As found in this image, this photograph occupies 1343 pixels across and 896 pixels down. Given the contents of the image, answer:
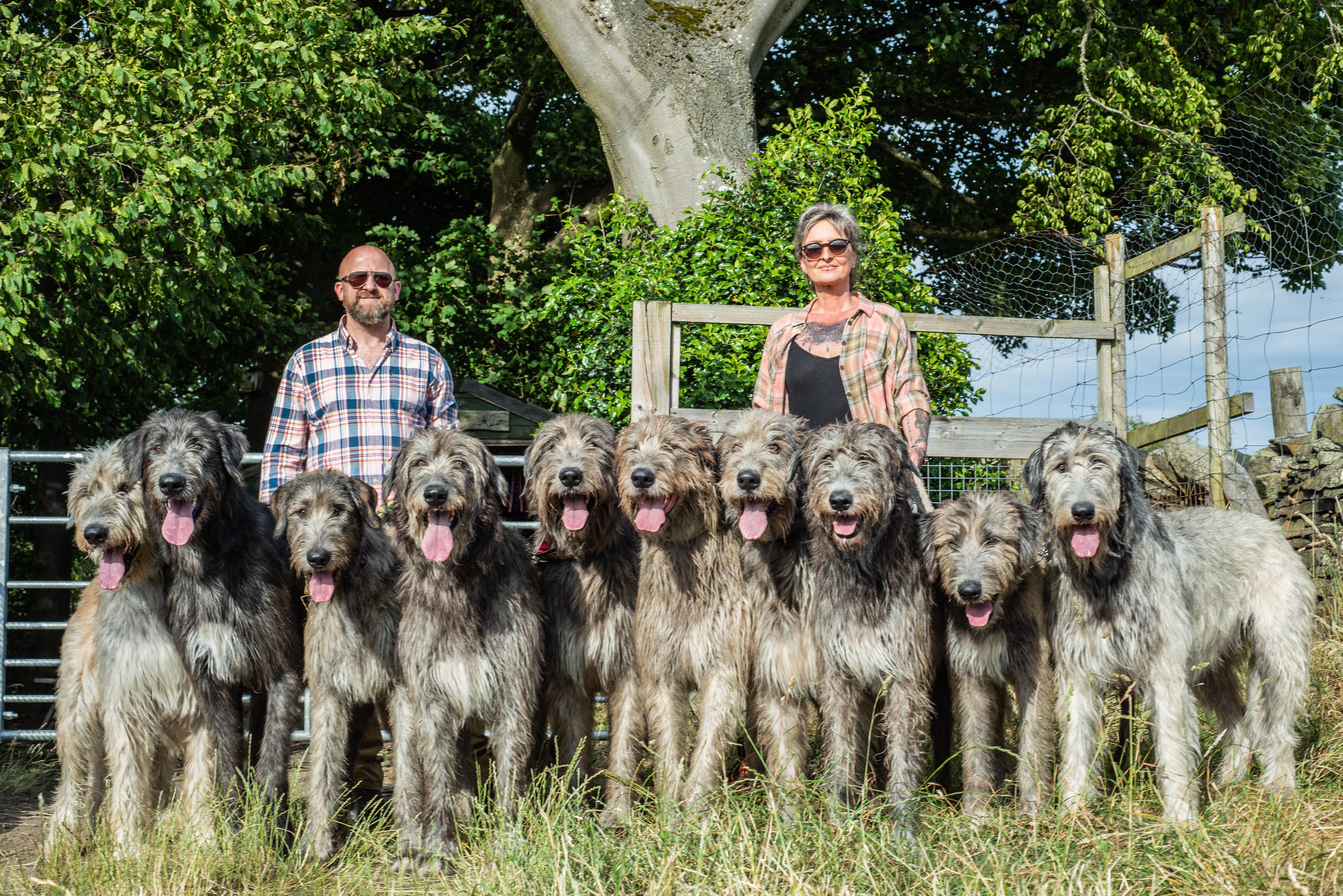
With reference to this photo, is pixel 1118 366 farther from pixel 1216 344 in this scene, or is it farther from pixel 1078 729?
pixel 1078 729

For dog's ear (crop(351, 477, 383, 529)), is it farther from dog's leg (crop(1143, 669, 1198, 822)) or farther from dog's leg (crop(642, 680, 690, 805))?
dog's leg (crop(1143, 669, 1198, 822))

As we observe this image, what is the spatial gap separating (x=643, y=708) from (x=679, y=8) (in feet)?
26.4

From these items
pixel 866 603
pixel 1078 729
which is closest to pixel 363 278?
Answer: pixel 866 603

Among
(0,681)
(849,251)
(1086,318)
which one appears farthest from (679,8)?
(0,681)

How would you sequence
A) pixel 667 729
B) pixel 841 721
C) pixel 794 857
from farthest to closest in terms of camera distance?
1. pixel 667 729
2. pixel 841 721
3. pixel 794 857

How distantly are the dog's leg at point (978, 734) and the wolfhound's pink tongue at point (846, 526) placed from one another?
0.78 m

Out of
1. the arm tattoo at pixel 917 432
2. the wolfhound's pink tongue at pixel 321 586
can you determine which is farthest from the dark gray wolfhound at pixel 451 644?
the arm tattoo at pixel 917 432

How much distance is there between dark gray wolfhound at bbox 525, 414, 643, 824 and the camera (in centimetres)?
463

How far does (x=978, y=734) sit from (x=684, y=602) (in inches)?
50.1

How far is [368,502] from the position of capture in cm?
477

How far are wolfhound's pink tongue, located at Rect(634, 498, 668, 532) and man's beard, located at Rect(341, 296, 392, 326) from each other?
1959 millimetres

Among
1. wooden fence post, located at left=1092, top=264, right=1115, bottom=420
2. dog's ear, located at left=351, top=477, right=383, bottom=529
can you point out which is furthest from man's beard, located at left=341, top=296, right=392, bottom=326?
wooden fence post, located at left=1092, top=264, right=1115, bottom=420

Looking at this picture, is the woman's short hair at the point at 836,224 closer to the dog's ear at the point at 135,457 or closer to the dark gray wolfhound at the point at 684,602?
the dark gray wolfhound at the point at 684,602

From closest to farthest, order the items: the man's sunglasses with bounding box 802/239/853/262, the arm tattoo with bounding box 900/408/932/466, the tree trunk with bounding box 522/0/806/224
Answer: the arm tattoo with bounding box 900/408/932/466 < the man's sunglasses with bounding box 802/239/853/262 < the tree trunk with bounding box 522/0/806/224
